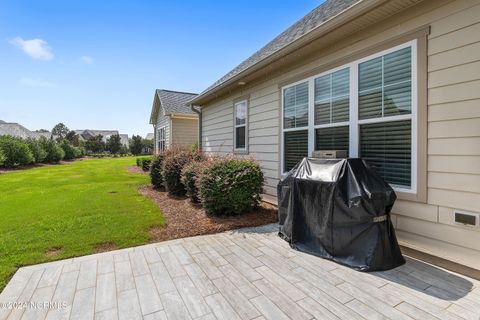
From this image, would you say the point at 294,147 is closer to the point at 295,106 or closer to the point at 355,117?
the point at 295,106

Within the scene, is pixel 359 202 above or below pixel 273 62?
below

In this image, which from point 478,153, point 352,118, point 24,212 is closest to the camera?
point 478,153

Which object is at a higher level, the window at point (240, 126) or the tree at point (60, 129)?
the tree at point (60, 129)

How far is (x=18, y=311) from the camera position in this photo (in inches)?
84.0

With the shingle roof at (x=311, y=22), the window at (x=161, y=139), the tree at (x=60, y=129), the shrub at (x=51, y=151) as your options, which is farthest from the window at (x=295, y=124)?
the tree at (x=60, y=129)

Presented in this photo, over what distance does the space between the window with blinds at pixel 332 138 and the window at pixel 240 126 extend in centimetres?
275

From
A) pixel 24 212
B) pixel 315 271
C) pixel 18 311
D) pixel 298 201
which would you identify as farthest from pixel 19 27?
pixel 315 271

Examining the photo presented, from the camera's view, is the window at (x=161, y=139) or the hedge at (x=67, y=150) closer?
the window at (x=161, y=139)

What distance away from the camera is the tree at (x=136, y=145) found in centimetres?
4391

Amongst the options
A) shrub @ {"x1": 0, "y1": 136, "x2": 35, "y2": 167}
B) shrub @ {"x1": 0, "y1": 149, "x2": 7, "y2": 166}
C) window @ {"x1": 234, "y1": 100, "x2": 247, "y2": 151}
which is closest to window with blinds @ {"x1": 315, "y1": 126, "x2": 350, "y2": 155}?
window @ {"x1": 234, "y1": 100, "x2": 247, "y2": 151}

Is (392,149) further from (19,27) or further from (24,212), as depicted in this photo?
(19,27)

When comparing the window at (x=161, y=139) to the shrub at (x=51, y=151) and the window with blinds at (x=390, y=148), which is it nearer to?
the window with blinds at (x=390, y=148)

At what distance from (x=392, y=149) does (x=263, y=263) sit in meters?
2.28

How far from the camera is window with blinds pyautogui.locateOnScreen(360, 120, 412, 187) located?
323 centimetres
